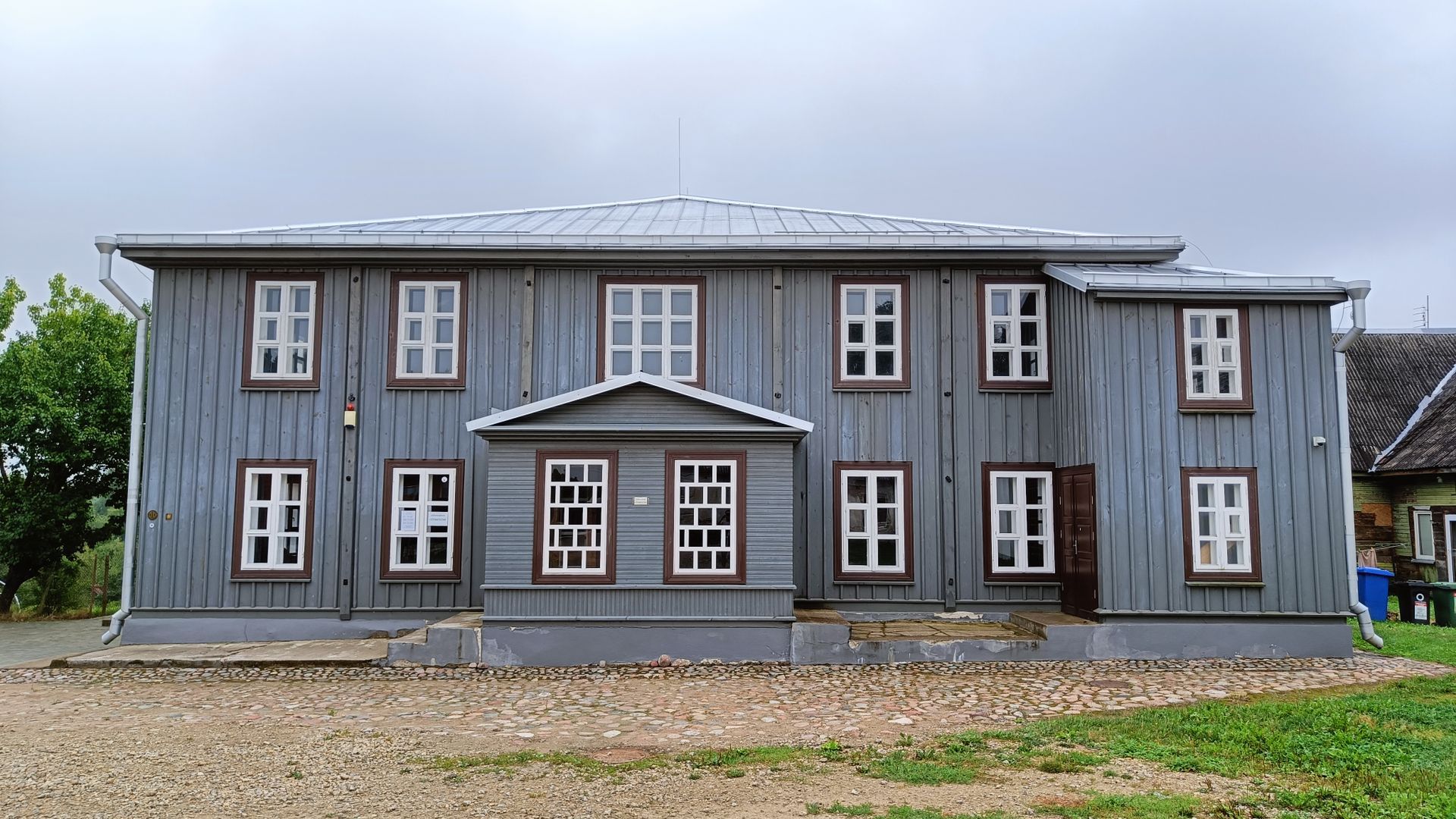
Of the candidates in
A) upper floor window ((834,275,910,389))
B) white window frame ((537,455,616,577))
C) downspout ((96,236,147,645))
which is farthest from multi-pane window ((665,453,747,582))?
downspout ((96,236,147,645))

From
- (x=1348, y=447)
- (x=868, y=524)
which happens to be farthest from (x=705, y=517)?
(x=1348, y=447)

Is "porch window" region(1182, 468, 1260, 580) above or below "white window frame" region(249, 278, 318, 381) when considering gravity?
below

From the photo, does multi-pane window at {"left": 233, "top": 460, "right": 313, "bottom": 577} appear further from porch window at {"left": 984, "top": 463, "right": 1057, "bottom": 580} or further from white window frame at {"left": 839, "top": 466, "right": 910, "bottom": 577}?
porch window at {"left": 984, "top": 463, "right": 1057, "bottom": 580}

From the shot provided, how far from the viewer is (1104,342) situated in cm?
1292

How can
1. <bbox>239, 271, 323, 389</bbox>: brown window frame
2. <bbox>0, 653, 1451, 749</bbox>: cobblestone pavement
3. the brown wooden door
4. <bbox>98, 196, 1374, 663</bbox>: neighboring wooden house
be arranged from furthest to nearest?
<bbox>239, 271, 323, 389</bbox>: brown window frame, the brown wooden door, <bbox>98, 196, 1374, 663</bbox>: neighboring wooden house, <bbox>0, 653, 1451, 749</bbox>: cobblestone pavement

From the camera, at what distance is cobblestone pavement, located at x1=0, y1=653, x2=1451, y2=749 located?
28.8ft

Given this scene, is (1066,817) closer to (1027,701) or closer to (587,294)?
(1027,701)

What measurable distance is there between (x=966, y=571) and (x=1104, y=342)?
375 centimetres

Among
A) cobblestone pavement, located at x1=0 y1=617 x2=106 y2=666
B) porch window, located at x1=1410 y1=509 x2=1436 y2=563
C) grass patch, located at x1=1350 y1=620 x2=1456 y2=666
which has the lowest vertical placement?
cobblestone pavement, located at x1=0 y1=617 x2=106 y2=666

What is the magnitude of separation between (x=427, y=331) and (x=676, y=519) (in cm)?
488

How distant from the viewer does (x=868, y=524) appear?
45.9 ft

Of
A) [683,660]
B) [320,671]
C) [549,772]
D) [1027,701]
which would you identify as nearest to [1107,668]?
[1027,701]

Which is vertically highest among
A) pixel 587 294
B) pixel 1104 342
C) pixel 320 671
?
pixel 587 294

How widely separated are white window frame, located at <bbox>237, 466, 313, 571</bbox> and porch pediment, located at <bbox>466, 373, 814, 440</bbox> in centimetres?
341
